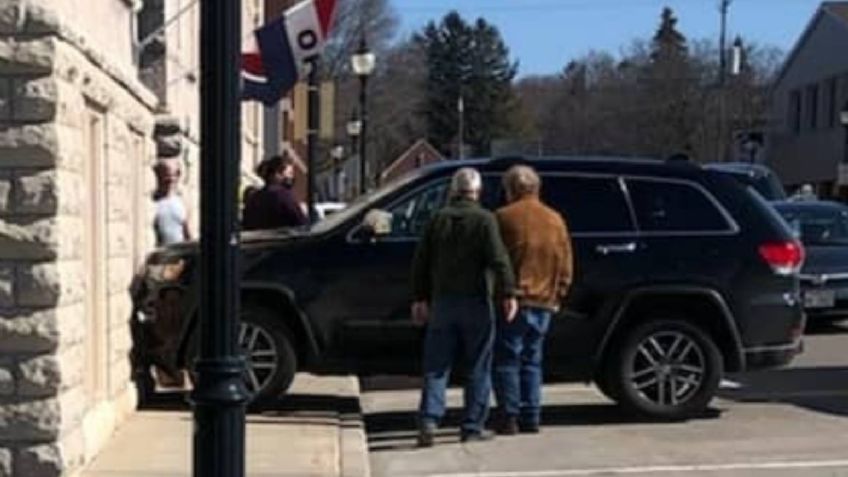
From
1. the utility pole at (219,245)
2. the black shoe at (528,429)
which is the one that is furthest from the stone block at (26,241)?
the black shoe at (528,429)

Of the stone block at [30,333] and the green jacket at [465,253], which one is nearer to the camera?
the stone block at [30,333]

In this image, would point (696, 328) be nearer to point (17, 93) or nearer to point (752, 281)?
point (752, 281)

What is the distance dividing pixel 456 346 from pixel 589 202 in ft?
6.80

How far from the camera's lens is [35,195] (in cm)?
827

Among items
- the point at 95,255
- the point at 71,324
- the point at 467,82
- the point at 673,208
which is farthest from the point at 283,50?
the point at 467,82

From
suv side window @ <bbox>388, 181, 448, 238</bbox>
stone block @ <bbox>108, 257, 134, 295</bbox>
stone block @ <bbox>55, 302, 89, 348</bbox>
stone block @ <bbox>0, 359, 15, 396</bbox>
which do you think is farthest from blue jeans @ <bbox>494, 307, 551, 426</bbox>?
stone block @ <bbox>0, 359, 15, 396</bbox>

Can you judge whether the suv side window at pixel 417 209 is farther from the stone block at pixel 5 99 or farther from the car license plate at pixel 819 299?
the car license plate at pixel 819 299

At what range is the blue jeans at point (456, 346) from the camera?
36.6 feet

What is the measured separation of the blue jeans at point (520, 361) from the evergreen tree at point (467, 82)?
89.3 m

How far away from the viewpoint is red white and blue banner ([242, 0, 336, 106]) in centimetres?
2100

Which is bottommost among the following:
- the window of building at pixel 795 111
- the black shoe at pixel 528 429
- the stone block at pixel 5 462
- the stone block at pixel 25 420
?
the black shoe at pixel 528 429

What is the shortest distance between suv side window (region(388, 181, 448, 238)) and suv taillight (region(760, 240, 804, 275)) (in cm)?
241

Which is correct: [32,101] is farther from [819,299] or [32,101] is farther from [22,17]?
[819,299]

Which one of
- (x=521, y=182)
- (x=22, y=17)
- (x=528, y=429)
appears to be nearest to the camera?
(x=22, y=17)
